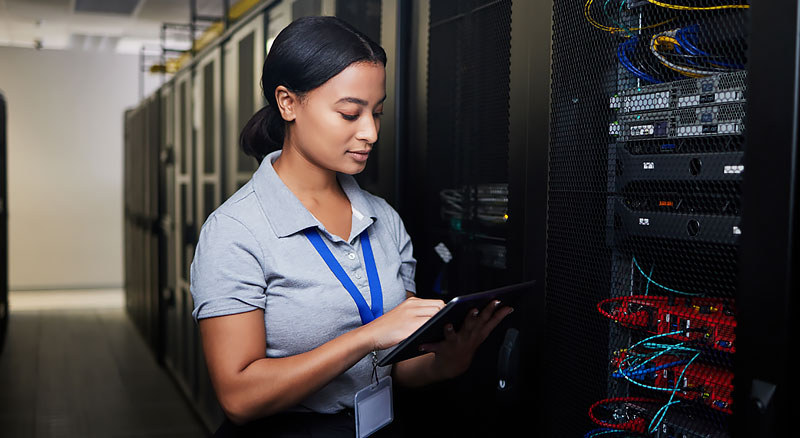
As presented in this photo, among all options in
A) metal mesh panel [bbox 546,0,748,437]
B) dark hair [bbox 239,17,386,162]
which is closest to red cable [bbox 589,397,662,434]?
metal mesh panel [bbox 546,0,748,437]

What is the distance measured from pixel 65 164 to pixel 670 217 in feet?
28.1

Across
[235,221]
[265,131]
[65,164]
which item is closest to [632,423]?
[235,221]

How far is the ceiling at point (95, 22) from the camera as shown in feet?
20.8

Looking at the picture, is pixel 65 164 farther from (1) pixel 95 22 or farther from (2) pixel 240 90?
(2) pixel 240 90

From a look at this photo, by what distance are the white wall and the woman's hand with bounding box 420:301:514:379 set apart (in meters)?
8.06

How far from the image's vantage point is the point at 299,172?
1.22 m

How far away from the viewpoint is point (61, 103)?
8.23m

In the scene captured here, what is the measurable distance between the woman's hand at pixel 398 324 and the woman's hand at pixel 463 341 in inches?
2.5

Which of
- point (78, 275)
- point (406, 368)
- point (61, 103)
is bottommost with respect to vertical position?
point (78, 275)

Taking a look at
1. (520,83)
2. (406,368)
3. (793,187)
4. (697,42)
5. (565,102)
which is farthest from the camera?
(406,368)

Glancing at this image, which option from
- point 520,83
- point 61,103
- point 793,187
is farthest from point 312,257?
point 61,103

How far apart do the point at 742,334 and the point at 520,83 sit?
57cm

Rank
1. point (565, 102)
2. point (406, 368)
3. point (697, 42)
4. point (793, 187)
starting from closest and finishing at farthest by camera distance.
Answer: point (793, 187)
point (697, 42)
point (565, 102)
point (406, 368)

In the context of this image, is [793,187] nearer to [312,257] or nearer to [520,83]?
[520,83]
